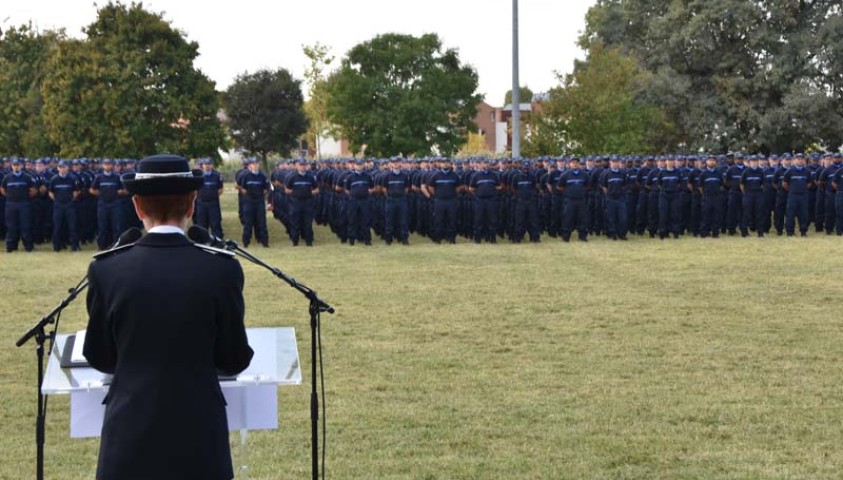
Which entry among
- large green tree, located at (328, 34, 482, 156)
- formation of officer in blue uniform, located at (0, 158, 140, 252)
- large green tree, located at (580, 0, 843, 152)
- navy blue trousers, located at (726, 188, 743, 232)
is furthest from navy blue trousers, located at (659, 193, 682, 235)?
large green tree, located at (328, 34, 482, 156)

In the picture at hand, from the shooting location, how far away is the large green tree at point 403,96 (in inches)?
2079

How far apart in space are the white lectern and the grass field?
2183 millimetres

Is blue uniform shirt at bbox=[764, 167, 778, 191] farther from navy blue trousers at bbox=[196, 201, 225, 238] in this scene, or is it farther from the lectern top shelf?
the lectern top shelf

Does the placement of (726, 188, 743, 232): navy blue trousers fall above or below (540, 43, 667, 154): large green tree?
below

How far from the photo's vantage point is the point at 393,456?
305 inches

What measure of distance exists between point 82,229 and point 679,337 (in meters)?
16.0

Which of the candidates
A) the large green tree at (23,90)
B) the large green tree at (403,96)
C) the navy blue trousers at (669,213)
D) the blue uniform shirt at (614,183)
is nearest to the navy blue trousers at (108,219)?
the blue uniform shirt at (614,183)

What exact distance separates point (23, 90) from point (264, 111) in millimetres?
13150

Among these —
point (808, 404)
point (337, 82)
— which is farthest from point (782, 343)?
point (337, 82)

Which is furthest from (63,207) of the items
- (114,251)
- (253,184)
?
(114,251)

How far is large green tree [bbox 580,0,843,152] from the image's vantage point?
49125mm

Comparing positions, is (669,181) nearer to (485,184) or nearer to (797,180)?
(797,180)

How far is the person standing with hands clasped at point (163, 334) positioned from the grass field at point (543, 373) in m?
3.18

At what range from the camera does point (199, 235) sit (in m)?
4.59
